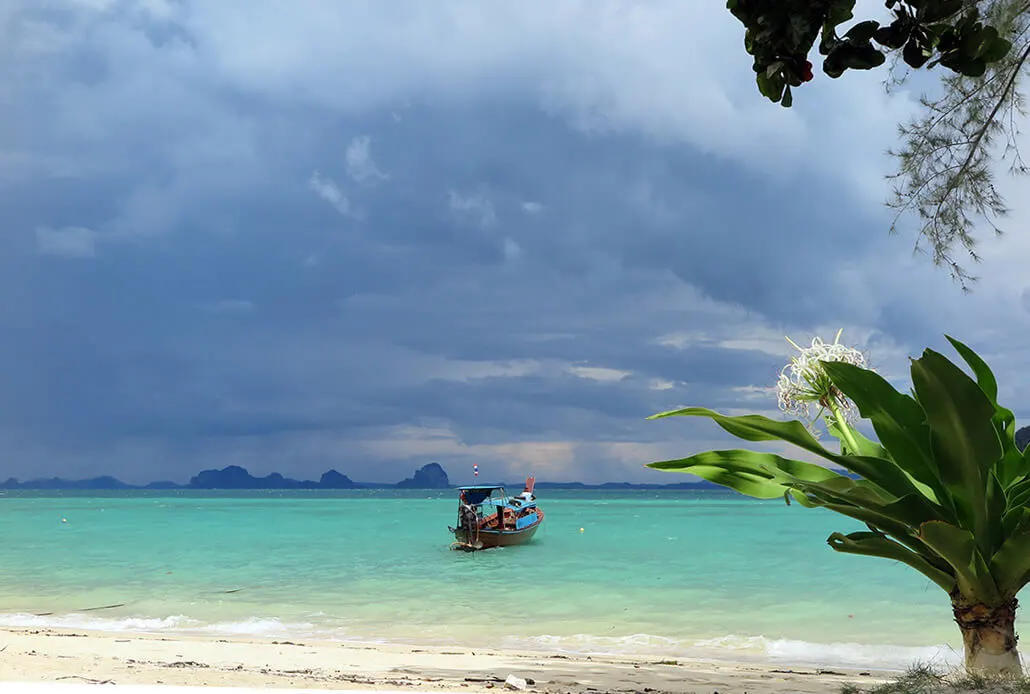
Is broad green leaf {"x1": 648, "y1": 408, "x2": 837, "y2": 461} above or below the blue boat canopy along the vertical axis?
above

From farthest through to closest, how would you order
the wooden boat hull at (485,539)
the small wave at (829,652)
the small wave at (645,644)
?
1. the wooden boat hull at (485,539)
2. the small wave at (645,644)
3. the small wave at (829,652)

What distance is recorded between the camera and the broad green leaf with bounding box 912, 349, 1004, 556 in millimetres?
2371

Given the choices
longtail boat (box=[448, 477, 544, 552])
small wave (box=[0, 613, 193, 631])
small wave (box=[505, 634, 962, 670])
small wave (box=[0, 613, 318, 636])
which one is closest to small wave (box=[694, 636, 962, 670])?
small wave (box=[505, 634, 962, 670])

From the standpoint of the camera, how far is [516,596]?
13.0 meters

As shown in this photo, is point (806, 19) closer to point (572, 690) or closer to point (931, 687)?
point (931, 687)

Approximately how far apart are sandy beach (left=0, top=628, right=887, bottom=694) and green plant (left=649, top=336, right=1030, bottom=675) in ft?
7.10

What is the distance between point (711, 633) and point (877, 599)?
4430mm

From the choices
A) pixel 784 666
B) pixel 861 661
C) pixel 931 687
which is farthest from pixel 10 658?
pixel 861 661

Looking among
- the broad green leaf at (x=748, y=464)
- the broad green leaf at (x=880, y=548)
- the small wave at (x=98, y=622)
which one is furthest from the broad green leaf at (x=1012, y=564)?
the small wave at (x=98, y=622)

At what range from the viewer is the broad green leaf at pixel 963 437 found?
2.37m

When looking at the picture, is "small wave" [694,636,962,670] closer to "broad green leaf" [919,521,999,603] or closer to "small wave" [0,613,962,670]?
"small wave" [0,613,962,670]

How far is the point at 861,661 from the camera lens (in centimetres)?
805

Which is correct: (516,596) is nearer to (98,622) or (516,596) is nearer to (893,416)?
(98,622)

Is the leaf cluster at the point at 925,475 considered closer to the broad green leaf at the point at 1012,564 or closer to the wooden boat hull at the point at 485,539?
the broad green leaf at the point at 1012,564
